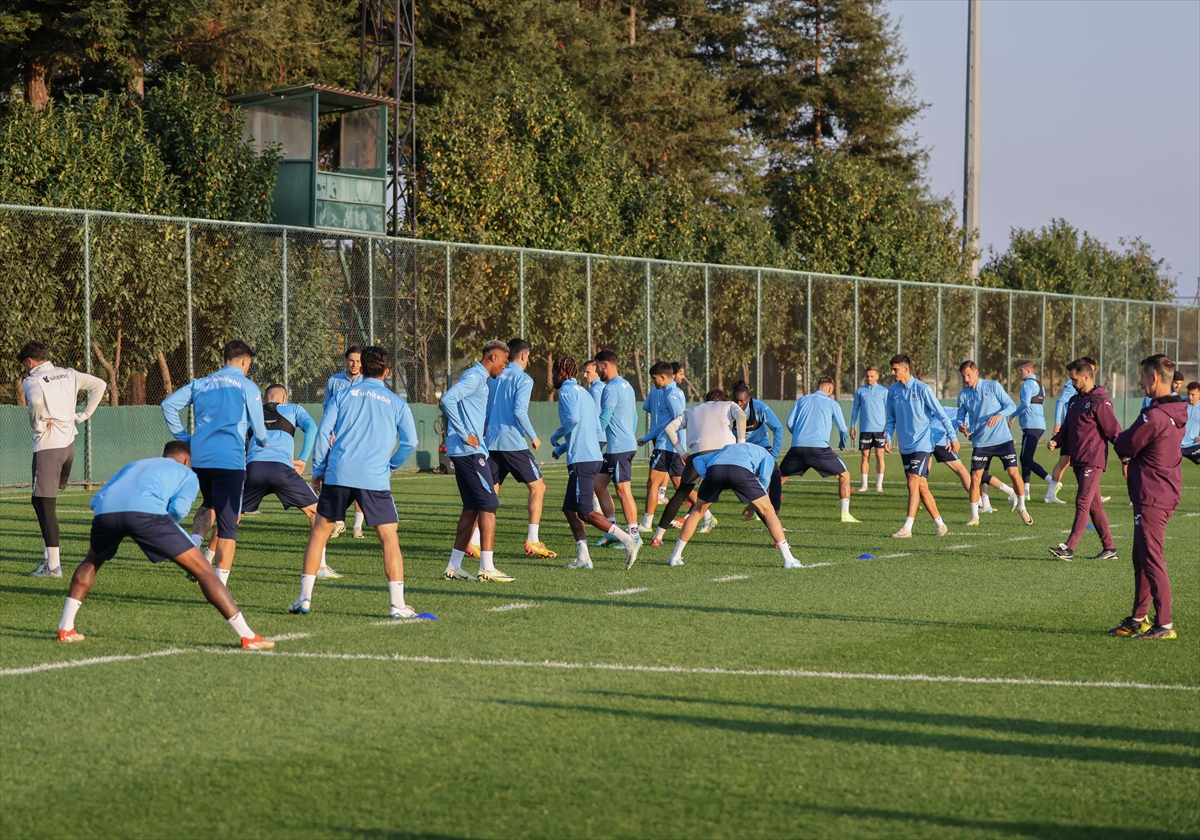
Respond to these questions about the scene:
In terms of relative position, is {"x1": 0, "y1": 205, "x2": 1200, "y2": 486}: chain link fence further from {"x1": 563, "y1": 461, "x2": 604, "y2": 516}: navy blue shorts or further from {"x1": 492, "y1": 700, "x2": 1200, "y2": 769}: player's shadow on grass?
{"x1": 492, "y1": 700, "x2": 1200, "y2": 769}: player's shadow on grass

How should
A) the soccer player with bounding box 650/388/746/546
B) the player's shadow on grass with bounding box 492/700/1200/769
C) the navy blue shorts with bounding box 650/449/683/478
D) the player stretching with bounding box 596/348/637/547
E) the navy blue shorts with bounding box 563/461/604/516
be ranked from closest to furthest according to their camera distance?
the player's shadow on grass with bounding box 492/700/1200/769 → the soccer player with bounding box 650/388/746/546 → the navy blue shorts with bounding box 563/461/604/516 → the player stretching with bounding box 596/348/637/547 → the navy blue shorts with bounding box 650/449/683/478

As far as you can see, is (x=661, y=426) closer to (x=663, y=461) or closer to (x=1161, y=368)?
(x=663, y=461)

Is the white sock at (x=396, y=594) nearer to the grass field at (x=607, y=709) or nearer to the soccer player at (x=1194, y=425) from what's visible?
the grass field at (x=607, y=709)

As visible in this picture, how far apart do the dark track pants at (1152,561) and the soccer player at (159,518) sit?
214 inches

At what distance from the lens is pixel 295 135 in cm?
2973

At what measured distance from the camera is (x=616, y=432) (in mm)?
15328

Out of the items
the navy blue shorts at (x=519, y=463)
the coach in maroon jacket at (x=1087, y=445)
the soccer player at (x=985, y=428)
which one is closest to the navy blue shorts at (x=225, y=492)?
the navy blue shorts at (x=519, y=463)

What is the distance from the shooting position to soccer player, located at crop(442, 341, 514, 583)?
11.7m

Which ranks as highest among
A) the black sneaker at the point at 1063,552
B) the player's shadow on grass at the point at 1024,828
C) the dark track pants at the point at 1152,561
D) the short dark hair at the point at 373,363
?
the short dark hair at the point at 373,363

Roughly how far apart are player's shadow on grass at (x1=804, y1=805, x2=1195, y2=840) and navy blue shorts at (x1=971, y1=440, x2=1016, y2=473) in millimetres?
12838

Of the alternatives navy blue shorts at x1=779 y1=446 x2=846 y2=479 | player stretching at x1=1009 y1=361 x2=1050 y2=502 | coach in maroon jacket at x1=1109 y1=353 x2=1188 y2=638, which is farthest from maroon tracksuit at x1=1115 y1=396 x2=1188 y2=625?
player stretching at x1=1009 y1=361 x2=1050 y2=502

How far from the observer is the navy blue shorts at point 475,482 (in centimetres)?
1177

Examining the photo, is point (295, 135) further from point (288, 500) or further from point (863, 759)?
point (863, 759)

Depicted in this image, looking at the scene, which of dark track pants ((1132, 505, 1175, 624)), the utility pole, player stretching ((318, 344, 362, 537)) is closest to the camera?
dark track pants ((1132, 505, 1175, 624))
